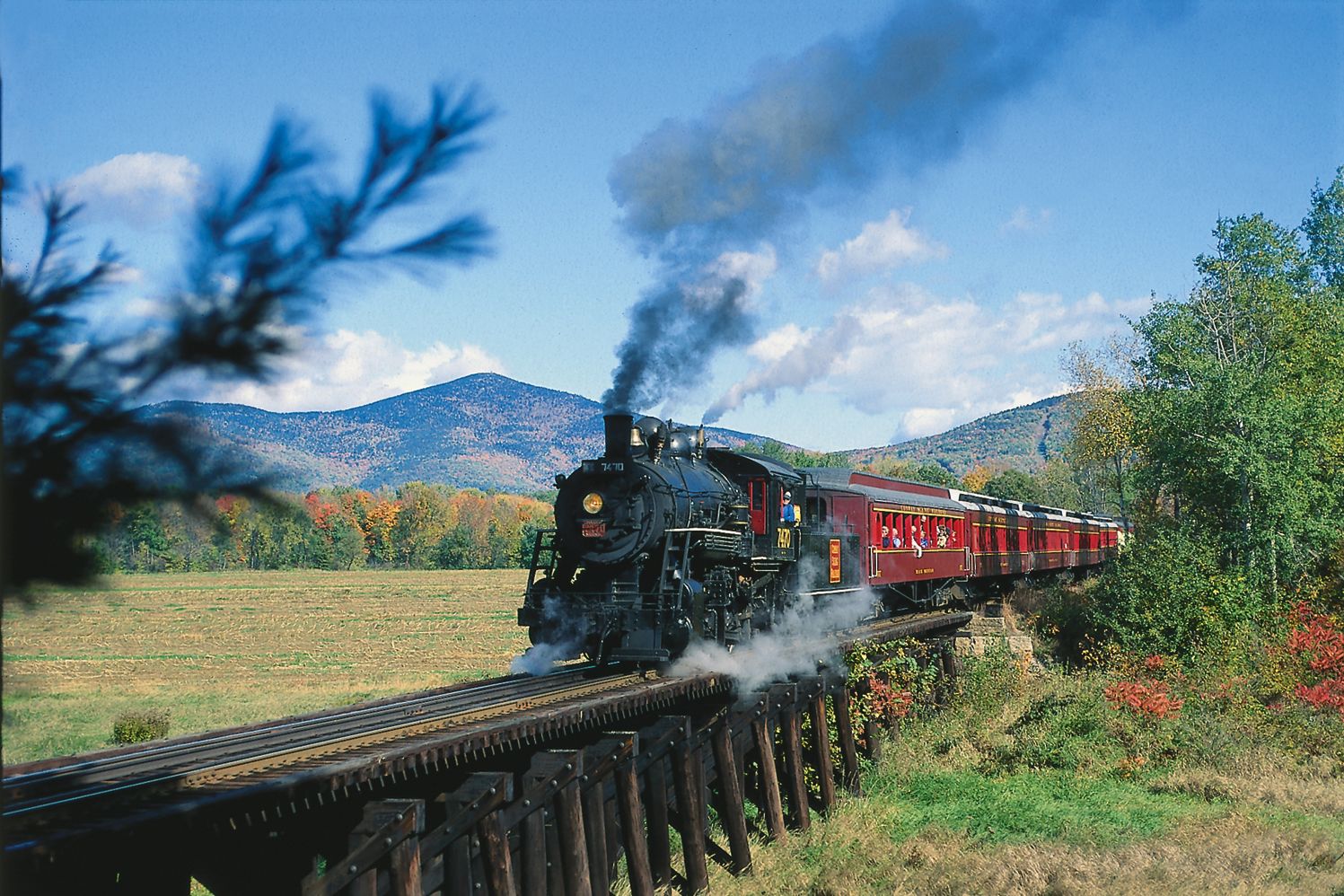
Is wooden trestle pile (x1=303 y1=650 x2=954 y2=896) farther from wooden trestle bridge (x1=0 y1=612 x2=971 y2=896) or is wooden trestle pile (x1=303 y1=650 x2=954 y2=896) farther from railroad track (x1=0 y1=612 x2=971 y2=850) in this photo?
railroad track (x1=0 y1=612 x2=971 y2=850)

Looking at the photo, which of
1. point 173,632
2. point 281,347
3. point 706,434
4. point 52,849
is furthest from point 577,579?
point 173,632

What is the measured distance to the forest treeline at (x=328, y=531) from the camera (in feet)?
8.84

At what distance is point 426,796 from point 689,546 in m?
5.31

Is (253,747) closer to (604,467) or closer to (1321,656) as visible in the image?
(604,467)

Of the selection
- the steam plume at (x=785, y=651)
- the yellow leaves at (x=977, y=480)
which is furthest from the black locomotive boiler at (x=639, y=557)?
the yellow leaves at (x=977, y=480)

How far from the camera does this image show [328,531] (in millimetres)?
4941

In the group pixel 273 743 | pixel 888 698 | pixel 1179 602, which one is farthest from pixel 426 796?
pixel 1179 602

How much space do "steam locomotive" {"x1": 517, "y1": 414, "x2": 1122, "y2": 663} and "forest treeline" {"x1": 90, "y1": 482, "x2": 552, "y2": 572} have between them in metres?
1.23

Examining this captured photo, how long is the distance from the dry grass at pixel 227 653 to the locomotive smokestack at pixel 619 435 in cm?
687

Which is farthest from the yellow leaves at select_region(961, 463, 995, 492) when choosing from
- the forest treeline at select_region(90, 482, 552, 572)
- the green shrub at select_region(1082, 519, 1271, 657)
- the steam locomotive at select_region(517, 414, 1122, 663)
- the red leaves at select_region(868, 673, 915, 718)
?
the red leaves at select_region(868, 673, 915, 718)

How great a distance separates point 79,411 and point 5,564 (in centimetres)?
39

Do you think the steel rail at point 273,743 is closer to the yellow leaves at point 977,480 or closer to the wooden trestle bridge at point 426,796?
the wooden trestle bridge at point 426,796

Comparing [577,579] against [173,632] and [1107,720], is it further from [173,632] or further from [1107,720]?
[173,632]

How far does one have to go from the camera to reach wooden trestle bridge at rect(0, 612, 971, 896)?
677 centimetres
